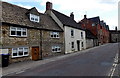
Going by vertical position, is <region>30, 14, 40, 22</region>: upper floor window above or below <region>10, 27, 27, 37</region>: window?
above

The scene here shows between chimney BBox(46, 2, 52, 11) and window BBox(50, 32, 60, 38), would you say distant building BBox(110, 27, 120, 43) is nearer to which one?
chimney BBox(46, 2, 52, 11)

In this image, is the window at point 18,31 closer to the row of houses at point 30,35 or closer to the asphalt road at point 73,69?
the row of houses at point 30,35

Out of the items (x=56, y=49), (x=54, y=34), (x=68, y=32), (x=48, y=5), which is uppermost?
(x=48, y=5)

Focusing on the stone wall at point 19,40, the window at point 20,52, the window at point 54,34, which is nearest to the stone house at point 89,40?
the window at point 54,34

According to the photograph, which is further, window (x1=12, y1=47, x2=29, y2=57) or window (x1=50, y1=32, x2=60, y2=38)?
window (x1=50, y1=32, x2=60, y2=38)

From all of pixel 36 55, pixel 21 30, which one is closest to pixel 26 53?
pixel 36 55

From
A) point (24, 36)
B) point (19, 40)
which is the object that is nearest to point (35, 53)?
point (24, 36)

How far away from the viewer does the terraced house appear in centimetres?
1461

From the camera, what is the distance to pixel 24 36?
16.6 m

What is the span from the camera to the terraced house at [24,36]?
1461 cm

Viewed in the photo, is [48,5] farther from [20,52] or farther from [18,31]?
[20,52]

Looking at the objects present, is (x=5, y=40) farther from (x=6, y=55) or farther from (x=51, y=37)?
(x=51, y=37)

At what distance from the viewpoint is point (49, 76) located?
9.05 metres

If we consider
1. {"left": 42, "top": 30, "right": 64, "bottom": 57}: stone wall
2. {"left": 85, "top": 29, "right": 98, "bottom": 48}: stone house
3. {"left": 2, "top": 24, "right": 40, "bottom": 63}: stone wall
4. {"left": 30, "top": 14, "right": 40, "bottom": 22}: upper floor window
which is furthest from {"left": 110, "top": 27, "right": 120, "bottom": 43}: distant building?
{"left": 2, "top": 24, "right": 40, "bottom": 63}: stone wall
